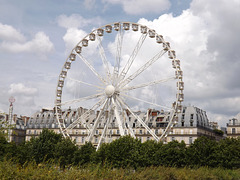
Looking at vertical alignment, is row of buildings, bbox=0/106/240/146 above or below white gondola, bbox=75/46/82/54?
below

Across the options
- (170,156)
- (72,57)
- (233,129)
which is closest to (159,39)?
(72,57)

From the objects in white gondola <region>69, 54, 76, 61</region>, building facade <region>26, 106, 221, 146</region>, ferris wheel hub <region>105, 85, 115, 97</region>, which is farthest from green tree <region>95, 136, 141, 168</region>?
building facade <region>26, 106, 221, 146</region>

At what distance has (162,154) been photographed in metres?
39.1

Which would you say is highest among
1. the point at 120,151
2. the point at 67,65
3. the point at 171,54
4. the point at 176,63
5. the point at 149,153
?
the point at 171,54

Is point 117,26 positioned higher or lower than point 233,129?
higher

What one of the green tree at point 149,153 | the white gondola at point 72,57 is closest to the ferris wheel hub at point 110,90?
the green tree at point 149,153

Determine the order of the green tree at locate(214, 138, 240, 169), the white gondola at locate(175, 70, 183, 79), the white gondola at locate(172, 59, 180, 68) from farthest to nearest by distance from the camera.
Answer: the green tree at locate(214, 138, 240, 169) < the white gondola at locate(172, 59, 180, 68) < the white gondola at locate(175, 70, 183, 79)

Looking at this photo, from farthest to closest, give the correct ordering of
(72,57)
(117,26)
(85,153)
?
(72,57)
(85,153)
(117,26)

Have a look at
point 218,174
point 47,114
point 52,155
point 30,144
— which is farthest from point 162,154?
point 47,114

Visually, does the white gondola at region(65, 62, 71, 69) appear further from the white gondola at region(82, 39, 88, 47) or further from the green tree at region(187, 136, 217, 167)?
the green tree at region(187, 136, 217, 167)

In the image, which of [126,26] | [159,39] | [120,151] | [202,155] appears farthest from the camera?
[126,26]

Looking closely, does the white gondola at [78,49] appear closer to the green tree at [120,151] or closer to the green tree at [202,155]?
the green tree at [120,151]

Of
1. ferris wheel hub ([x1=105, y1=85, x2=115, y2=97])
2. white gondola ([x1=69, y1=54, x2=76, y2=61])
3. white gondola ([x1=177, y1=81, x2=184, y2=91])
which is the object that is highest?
white gondola ([x1=69, y1=54, x2=76, y2=61])

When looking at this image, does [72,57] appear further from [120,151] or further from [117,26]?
[120,151]
